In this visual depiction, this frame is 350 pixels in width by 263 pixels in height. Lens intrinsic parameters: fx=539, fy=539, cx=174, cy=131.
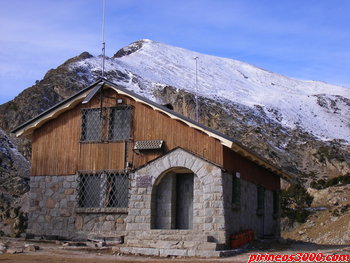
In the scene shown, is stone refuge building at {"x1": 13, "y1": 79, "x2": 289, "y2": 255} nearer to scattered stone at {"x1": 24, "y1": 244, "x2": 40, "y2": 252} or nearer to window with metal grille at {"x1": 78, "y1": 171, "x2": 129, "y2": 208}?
window with metal grille at {"x1": 78, "y1": 171, "x2": 129, "y2": 208}

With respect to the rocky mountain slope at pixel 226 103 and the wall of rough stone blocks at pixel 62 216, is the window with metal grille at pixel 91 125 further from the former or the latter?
the rocky mountain slope at pixel 226 103

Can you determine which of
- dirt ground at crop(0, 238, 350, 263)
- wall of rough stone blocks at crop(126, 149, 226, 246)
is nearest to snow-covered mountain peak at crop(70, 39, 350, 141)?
wall of rough stone blocks at crop(126, 149, 226, 246)

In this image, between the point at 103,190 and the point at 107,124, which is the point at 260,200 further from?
the point at 107,124

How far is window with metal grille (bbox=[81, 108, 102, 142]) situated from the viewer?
20.7 metres

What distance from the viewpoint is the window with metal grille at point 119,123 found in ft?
66.9

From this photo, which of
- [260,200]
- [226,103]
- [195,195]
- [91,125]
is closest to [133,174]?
[195,195]

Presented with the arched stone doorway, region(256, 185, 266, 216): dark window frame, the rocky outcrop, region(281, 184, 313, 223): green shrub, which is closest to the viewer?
the arched stone doorway

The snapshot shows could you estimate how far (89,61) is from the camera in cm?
8038

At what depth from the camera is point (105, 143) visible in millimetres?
20484

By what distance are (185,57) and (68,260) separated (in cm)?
9989

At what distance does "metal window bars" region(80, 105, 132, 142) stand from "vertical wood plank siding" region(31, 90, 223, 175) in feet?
0.63

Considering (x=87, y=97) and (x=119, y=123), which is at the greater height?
(x=87, y=97)

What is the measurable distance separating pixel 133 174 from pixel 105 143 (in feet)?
5.77

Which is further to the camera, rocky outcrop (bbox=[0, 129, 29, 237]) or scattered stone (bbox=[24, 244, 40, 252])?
rocky outcrop (bbox=[0, 129, 29, 237])
